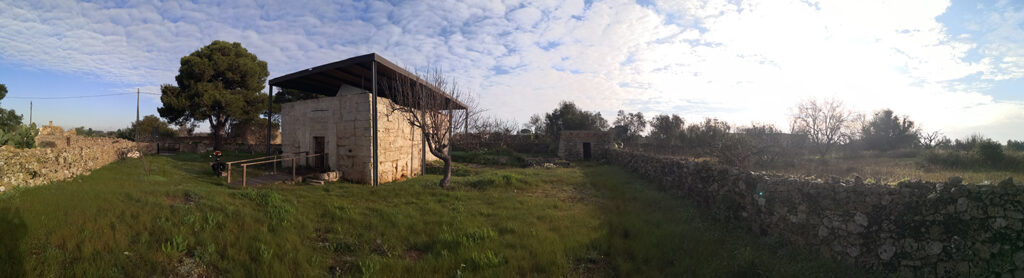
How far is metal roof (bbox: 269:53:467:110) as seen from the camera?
39.1 ft

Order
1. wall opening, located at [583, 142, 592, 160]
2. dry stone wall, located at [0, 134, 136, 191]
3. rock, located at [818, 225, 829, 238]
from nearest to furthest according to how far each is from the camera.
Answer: rock, located at [818, 225, 829, 238] → dry stone wall, located at [0, 134, 136, 191] → wall opening, located at [583, 142, 592, 160]

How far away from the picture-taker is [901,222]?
4.36m

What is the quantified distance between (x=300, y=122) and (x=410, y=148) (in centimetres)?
482

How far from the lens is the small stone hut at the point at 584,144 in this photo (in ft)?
90.3

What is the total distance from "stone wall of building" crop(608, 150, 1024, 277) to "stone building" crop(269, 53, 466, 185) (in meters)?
10.7

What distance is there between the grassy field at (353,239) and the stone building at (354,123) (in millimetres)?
4188

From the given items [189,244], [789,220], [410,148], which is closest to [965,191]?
[789,220]

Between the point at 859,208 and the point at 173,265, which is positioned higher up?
the point at 859,208

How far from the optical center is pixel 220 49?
83.8 ft

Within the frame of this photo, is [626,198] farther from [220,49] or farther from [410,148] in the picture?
[220,49]

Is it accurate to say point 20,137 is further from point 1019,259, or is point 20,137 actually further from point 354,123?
point 1019,259

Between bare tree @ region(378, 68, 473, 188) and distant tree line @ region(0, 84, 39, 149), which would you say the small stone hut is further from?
distant tree line @ region(0, 84, 39, 149)

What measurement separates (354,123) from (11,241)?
859 cm


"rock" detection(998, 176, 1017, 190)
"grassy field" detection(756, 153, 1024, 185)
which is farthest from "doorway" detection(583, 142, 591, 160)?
"rock" detection(998, 176, 1017, 190)
